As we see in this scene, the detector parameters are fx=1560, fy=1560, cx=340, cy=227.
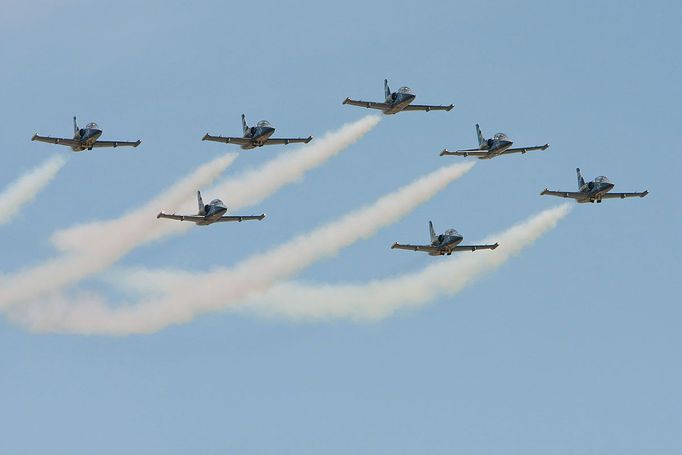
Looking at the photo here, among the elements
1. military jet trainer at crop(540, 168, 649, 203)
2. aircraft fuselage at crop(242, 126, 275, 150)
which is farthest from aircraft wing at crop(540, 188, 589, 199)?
aircraft fuselage at crop(242, 126, 275, 150)

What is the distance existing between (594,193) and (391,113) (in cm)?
2571

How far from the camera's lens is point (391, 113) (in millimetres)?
185000

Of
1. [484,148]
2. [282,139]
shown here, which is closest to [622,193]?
[484,148]

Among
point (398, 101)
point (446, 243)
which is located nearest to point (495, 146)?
point (398, 101)

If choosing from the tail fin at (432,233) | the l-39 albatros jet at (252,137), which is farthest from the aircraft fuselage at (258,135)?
the tail fin at (432,233)

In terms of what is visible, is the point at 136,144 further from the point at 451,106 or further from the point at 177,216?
the point at 451,106

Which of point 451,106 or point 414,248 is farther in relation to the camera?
point 451,106

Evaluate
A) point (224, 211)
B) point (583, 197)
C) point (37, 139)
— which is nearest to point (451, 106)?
point (583, 197)

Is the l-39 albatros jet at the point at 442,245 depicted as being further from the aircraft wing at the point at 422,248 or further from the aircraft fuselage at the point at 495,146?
the aircraft fuselage at the point at 495,146

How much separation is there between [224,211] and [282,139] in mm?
14311

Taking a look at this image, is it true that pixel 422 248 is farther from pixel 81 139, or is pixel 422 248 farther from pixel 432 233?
pixel 81 139

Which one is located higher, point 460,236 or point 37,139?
point 37,139

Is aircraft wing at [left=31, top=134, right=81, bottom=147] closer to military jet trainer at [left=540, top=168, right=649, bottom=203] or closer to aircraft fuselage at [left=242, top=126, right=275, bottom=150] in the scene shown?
aircraft fuselage at [left=242, top=126, right=275, bottom=150]

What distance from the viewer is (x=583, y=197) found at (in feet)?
607
